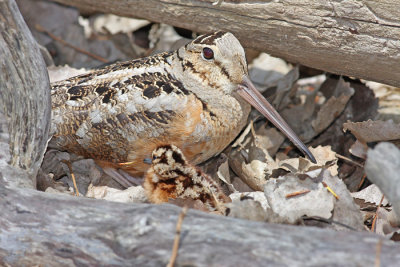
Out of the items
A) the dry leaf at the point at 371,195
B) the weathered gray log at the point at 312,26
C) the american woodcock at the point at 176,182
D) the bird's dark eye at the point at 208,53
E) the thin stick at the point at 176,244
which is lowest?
the dry leaf at the point at 371,195

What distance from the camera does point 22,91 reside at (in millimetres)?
2846

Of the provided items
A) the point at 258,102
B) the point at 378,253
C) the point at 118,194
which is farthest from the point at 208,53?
the point at 378,253

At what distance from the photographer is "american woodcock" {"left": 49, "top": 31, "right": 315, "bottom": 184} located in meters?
3.60

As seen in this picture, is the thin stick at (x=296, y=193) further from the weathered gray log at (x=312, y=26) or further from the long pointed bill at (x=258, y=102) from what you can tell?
the weathered gray log at (x=312, y=26)

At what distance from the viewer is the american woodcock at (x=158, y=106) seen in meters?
3.60

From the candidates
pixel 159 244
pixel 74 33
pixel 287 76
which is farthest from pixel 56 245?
pixel 74 33

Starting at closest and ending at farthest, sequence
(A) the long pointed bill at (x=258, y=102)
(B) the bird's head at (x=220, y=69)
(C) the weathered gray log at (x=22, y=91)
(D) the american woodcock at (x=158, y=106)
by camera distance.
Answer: (C) the weathered gray log at (x=22, y=91)
(D) the american woodcock at (x=158, y=106)
(B) the bird's head at (x=220, y=69)
(A) the long pointed bill at (x=258, y=102)

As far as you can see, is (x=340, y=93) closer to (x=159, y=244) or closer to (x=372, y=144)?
(x=372, y=144)

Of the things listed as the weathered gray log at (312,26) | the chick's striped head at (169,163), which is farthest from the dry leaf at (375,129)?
the chick's striped head at (169,163)

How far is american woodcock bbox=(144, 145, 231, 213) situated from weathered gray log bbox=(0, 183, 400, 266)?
29.9 inches

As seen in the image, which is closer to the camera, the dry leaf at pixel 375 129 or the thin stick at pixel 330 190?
the thin stick at pixel 330 190

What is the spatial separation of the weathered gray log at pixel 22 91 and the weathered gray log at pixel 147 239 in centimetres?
35

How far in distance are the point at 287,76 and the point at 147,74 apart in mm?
1506

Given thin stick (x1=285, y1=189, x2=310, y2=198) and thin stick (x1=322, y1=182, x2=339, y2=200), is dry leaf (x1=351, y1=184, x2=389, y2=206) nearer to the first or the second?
thin stick (x1=322, y1=182, x2=339, y2=200)
